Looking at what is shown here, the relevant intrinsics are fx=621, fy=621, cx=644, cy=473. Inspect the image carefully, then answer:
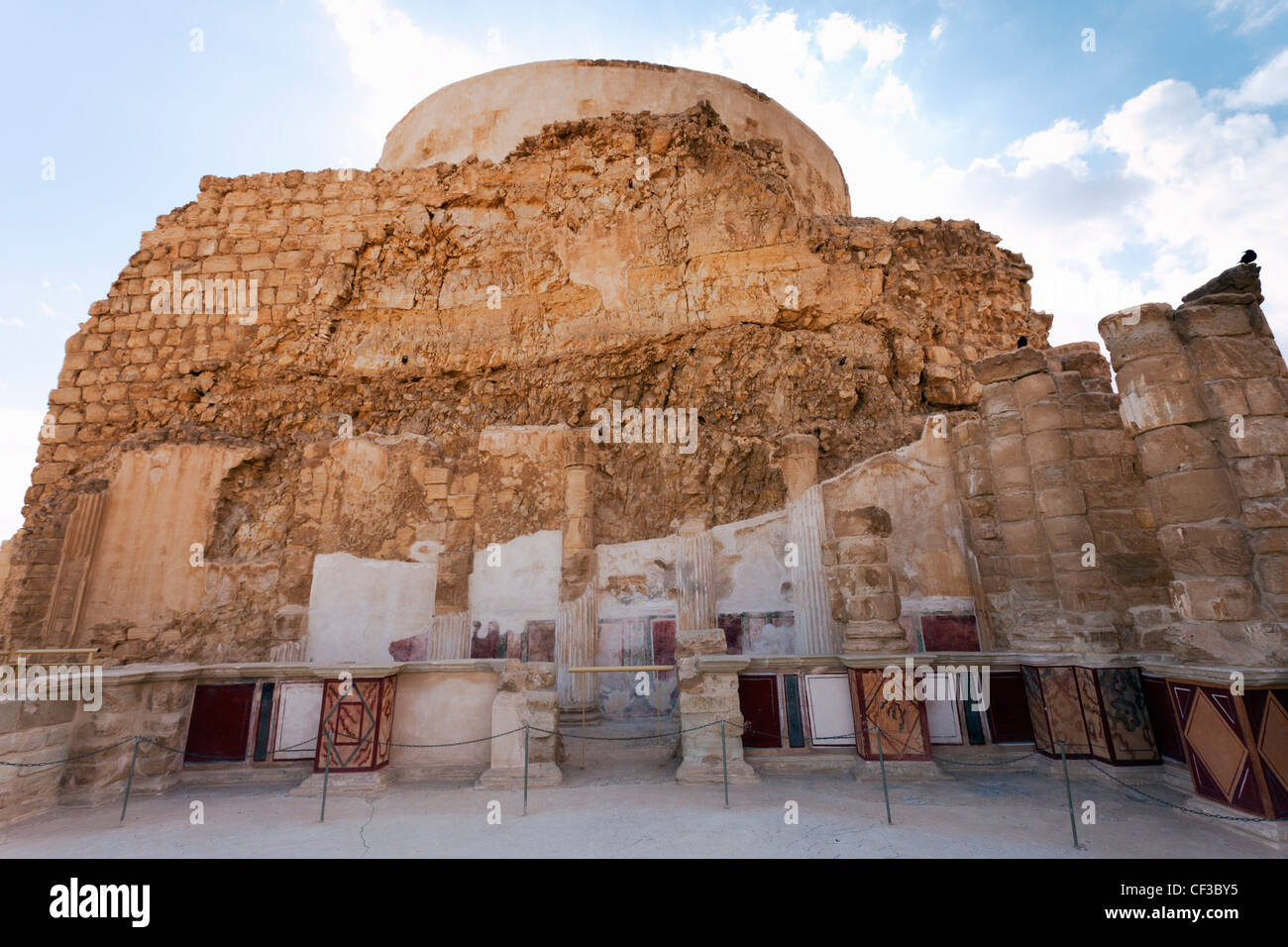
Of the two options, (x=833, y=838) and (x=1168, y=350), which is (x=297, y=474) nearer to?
(x=833, y=838)

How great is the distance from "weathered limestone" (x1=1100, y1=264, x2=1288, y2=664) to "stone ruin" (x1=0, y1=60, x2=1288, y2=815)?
0.03 m

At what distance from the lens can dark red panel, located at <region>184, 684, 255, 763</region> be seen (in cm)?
604

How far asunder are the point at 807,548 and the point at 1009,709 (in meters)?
2.89

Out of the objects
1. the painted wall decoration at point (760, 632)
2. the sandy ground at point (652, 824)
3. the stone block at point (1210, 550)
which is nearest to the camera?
the sandy ground at point (652, 824)

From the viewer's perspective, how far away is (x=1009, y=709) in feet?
20.7

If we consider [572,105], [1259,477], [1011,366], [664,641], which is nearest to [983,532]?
[1011,366]

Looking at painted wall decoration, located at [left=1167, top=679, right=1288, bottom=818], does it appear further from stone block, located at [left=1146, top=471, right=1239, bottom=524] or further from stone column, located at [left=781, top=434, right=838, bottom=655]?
stone column, located at [left=781, top=434, right=838, bottom=655]

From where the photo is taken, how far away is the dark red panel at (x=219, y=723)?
6.04 meters

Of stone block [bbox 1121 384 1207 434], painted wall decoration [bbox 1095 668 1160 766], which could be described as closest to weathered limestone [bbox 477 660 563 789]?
painted wall decoration [bbox 1095 668 1160 766]

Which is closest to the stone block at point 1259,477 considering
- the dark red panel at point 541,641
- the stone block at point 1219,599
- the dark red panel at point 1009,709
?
the stone block at point 1219,599

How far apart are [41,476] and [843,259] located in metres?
15.6

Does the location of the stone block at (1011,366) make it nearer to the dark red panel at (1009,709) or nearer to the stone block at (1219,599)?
the stone block at (1219,599)

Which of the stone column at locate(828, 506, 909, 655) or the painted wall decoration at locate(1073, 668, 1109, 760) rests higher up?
the stone column at locate(828, 506, 909, 655)

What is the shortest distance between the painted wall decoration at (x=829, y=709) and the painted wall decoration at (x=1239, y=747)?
8.35 feet
